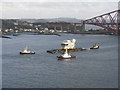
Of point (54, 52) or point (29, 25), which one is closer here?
point (54, 52)

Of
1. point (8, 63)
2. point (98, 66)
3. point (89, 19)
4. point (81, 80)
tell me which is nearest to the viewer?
point (81, 80)

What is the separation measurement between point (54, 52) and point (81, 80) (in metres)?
16.5

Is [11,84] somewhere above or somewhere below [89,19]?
below

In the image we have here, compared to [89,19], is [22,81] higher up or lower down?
lower down

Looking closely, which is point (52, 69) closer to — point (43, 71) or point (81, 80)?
point (43, 71)

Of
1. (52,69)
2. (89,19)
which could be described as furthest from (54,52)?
(89,19)

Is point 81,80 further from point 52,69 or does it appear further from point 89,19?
point 89,19

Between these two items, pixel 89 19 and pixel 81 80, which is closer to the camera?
pixel 81 80

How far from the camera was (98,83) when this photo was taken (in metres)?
20.3

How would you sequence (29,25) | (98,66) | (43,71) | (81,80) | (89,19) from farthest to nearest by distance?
1. (29,25)
2. (89,19)
3. (98,66)
4. (43,71)
5. (81,80)

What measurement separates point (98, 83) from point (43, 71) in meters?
5.53

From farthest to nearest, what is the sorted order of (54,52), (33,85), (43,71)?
(54,52) → (43,71) → (33,85)

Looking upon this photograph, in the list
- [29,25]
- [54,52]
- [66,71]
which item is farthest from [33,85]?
[29,25]

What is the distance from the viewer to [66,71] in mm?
24484
